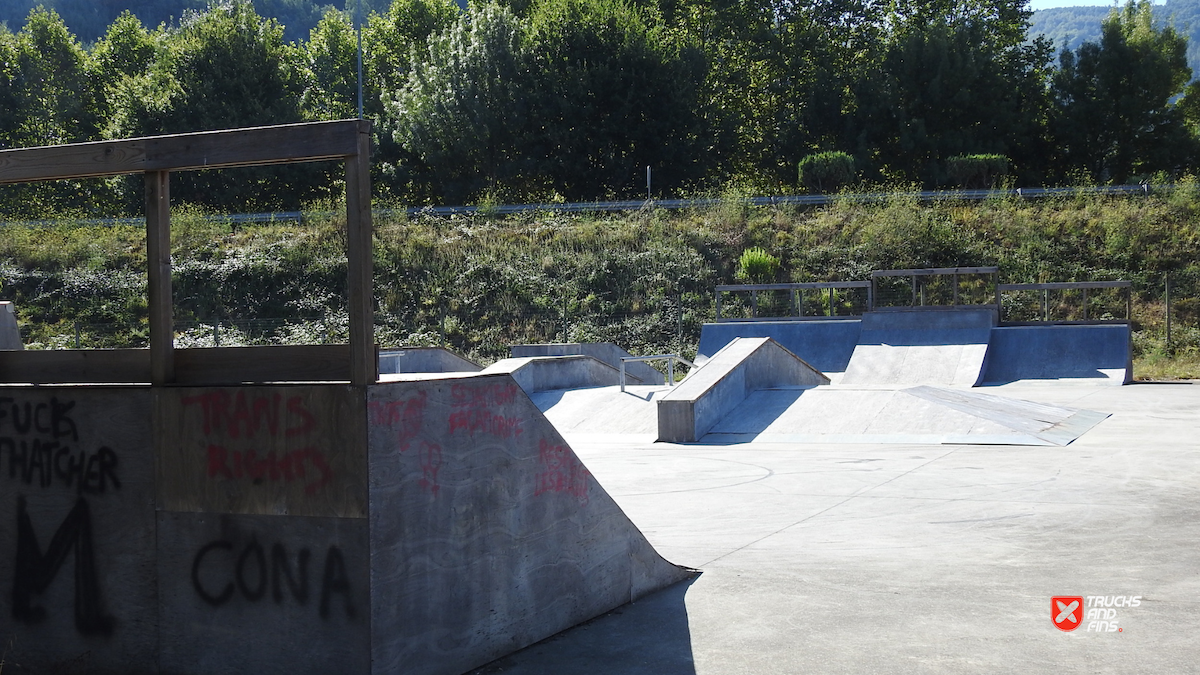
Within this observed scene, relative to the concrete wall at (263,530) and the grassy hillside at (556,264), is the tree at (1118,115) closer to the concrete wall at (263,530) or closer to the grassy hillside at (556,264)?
the grassy hillside at (556,264)

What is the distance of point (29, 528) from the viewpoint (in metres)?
4.53

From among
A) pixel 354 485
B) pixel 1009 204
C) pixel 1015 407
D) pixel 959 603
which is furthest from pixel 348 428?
pixel 1009 204

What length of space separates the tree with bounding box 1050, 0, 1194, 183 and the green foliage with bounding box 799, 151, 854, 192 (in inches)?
461

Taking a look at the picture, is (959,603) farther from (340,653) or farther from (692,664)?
(340,653)

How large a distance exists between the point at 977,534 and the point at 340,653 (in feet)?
15.1

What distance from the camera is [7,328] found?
7152mm

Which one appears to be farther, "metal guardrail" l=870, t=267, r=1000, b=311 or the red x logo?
"metal guardrail" l=870, t=267, r=1000, b=311

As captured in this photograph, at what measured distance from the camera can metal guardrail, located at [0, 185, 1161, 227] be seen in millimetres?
34250

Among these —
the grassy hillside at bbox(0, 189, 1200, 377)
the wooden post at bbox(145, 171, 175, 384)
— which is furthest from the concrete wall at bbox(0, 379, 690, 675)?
the grassy hillside at bbox(0, 189, 1200, 377)

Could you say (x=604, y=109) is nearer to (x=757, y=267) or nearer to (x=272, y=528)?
(x=757, y=267)

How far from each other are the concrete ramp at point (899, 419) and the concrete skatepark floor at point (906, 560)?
3.07ft

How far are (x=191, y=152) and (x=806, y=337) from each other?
19.8 meters

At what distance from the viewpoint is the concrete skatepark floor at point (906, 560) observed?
445 centimetres

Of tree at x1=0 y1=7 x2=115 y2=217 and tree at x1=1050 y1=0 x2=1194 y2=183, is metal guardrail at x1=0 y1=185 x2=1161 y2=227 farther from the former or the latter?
tree at x1=1050 y1=0 x2=1194 y2=183
